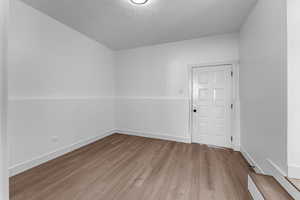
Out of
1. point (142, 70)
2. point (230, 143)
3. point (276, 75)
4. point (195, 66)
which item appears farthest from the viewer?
point (142, 70)

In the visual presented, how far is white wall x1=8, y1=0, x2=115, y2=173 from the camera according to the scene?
6.27 ft

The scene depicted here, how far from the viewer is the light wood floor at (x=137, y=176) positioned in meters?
1.55

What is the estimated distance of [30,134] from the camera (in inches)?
81.4

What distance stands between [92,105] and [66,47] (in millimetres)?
1442

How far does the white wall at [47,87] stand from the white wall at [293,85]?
11.2 feet

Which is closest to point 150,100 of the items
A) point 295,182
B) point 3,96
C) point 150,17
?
point 150,17

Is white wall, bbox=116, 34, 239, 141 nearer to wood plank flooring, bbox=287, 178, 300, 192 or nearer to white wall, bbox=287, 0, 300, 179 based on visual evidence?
white wall, bbox=287, 0, 300, 179

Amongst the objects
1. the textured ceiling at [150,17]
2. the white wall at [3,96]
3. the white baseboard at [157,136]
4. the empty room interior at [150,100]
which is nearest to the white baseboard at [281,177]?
the empty room interior at [150,100]

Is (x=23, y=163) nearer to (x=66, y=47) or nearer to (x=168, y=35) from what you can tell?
(x=66, y=47)

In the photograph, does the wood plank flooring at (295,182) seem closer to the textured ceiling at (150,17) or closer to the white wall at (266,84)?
the white wall at (266,84)

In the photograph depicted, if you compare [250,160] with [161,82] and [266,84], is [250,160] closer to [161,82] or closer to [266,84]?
[266,84]

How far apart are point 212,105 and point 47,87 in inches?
140

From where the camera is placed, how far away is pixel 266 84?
1610 millimetres

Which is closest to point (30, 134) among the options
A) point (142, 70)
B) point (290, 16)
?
point (142, 70)
